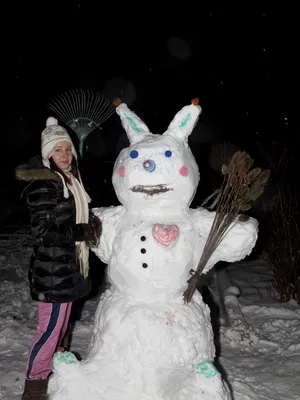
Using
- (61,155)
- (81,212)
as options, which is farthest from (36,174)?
(81,212)

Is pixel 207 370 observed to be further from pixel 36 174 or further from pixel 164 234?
pixel 36 174

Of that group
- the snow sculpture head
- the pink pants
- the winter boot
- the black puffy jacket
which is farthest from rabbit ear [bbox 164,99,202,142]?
the winter boot

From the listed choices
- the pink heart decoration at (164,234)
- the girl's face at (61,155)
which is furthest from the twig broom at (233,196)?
the girl's face at (61,155)

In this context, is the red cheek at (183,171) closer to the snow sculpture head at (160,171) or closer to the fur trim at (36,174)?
the snow sculpture head at (160,171)

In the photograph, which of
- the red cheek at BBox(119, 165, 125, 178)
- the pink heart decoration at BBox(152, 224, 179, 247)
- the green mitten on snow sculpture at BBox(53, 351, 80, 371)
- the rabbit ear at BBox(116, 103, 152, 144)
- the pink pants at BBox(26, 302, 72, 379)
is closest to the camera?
the green mitten on snow sculpture at BBox(53, 351, 80, 371)

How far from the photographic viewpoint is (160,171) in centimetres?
249

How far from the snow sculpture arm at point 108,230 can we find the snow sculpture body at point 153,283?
0.01 m

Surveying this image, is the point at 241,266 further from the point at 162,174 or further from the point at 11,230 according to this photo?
the point at 11,230

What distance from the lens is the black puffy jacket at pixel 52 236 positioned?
2.53 m

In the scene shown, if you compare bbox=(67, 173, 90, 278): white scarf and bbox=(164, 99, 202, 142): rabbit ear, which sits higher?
bbox=(164, 99, 202, 142): rabbit ear

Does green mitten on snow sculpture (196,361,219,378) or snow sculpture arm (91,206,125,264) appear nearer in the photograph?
green mitten on snow sculpture (196,361,219,378)

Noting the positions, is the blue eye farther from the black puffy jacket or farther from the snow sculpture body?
the black puffy jacket

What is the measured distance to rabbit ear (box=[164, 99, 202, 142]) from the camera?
106 inches

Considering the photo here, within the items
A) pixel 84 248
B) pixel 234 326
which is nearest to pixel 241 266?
pixel 234 326
